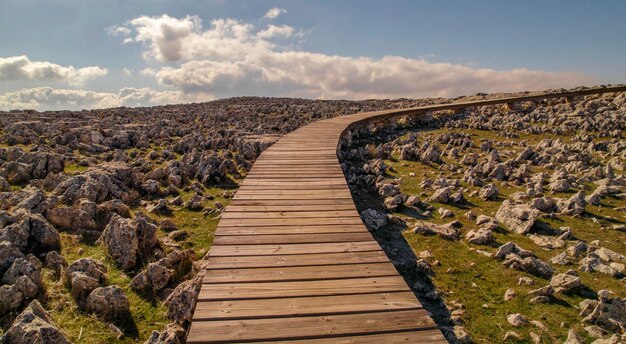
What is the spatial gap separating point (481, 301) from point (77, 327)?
228 inches

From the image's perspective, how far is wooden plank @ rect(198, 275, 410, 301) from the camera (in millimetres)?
4414

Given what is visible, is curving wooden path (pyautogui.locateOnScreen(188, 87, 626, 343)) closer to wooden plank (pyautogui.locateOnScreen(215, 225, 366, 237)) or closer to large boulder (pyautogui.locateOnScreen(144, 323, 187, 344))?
wooden plank (pyautogui.locateOnScreen(215, 225, 366, 237))

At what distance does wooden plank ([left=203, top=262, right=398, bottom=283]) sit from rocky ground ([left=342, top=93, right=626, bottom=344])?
138cm

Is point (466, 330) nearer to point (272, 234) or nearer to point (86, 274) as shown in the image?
point (272, 234)

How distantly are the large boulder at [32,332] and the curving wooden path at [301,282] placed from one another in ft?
5.44

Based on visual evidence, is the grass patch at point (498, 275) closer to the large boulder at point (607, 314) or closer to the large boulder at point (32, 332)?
the large boulder at point (607, 314)

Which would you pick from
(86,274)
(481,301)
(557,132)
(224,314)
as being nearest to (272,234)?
(224,314)

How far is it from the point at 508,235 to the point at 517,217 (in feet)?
2.43

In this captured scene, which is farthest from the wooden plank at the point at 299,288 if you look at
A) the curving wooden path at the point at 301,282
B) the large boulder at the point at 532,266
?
the large boulder at the point at 532,266

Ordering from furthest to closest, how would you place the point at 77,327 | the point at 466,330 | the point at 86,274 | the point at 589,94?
1. the point at 589,94
2. the point at 86,274
3. the point at 466,330
4. the point at 77,327

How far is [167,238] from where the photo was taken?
25.5 ft

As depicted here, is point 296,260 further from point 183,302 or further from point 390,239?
point 390,239

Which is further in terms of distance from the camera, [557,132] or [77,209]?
[557,132]

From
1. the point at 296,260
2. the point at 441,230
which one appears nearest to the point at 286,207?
the point at 296,260
